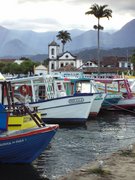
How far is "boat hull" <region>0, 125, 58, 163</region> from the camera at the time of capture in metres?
15.4

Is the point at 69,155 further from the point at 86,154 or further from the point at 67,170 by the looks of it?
the point at 67,170

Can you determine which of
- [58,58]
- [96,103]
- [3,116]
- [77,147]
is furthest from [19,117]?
[58,58]

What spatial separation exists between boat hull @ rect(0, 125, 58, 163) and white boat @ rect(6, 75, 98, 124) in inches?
445

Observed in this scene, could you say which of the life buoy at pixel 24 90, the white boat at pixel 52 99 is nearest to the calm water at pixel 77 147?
the white boat at pixel 52 99

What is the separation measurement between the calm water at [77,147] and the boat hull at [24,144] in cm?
36

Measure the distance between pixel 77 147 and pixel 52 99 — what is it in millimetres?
7673

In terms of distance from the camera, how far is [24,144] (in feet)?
51.1

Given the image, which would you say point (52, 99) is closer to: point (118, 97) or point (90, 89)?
point (90, 89)

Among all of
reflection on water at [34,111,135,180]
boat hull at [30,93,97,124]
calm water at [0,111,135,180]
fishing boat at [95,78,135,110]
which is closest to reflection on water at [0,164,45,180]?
calm water at [0,111,135,180]

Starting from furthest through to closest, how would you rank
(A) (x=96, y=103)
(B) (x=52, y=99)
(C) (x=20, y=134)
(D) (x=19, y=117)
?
1. (A) (x=96, y=103)
2. (B) (x=52, y=99)
3. (D) (x=19, y=117)
4. (C) (x=20, y=134)

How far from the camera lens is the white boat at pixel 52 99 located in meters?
28.1

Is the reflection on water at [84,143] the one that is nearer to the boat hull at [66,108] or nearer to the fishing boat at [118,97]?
the boat hull at [66,108]

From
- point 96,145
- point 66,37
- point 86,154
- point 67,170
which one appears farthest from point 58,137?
point 66,37

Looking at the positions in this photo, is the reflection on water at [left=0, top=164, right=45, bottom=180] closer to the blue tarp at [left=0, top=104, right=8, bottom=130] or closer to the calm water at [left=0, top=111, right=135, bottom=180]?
the calm water at [left=0, top=111, right=135, bottom=180]
